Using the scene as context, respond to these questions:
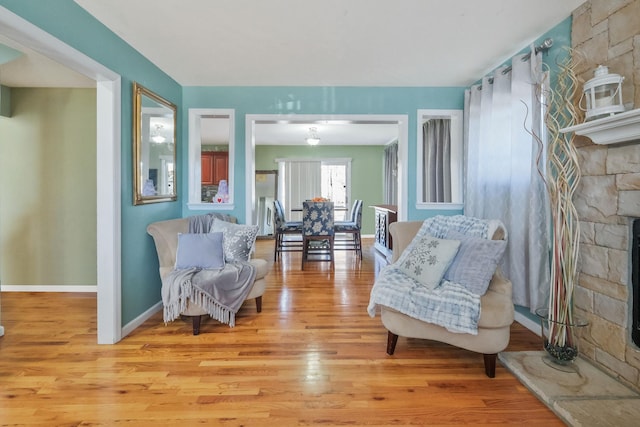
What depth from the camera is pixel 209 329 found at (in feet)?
8.37

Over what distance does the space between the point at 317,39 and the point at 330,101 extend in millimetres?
1088

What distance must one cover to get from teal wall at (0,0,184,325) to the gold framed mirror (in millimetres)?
56

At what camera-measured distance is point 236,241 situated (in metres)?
2.85

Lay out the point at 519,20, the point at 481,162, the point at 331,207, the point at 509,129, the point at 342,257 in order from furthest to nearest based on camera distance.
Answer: the point at 342,257, the point at 331,207, the point at 481,162, the point at 509,129, the point at 519,20

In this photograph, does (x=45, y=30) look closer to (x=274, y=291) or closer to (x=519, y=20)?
(x=274, y=291)

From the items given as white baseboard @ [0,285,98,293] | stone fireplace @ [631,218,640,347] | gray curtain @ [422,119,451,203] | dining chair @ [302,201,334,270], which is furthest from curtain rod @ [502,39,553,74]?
white baseboard @ [0,285,98,293]

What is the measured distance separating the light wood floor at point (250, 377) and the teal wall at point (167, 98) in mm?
551

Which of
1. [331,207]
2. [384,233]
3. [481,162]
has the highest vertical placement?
[481,162]

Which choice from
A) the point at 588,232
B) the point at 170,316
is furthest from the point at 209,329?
the point at 588,232

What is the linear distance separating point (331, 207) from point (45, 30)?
3544 millimetres

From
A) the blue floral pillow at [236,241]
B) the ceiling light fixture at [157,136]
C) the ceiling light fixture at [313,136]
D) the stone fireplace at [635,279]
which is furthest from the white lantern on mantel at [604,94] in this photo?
the ceiling light fixture at [313,136]

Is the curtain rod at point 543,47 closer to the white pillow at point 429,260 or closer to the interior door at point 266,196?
the white pillow at point 429,260

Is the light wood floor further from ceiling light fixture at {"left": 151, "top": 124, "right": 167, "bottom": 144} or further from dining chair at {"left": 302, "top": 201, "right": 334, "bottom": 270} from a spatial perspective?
dining chair at {"left": 302, "top": 201, "right": 334, "bottom": 270}

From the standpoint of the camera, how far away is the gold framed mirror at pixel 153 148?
261 cm
